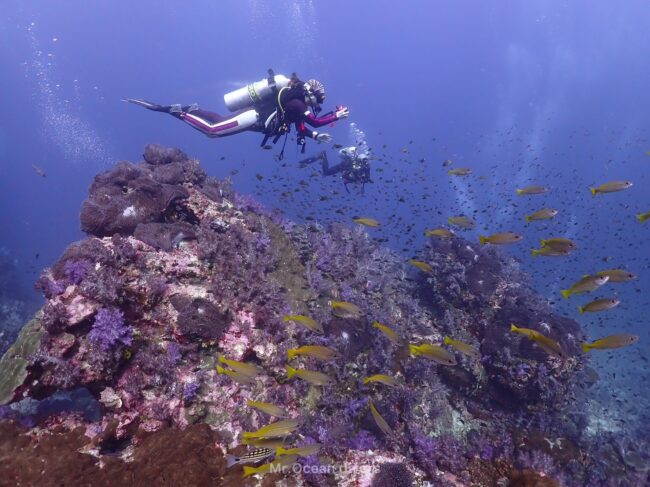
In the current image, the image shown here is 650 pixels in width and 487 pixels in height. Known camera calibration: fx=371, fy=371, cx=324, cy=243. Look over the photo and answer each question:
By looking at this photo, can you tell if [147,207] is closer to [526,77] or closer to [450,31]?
[526,77]

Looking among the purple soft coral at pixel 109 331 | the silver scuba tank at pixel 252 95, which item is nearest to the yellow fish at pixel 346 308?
the purple soft coral at pixel 109 331

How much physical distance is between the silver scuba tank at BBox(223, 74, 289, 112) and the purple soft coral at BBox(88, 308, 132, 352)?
765 cm

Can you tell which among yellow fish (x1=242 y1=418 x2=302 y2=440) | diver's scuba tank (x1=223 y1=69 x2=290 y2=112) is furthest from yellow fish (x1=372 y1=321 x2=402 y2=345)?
diver's scuba tank (x1=223 y1=69 x2=290 y2=112)

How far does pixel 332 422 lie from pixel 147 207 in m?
5.37

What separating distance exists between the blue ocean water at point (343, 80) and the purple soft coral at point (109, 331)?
82.5m

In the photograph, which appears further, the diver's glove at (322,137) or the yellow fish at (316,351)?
the diver's glove at (322,137)

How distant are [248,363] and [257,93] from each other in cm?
822

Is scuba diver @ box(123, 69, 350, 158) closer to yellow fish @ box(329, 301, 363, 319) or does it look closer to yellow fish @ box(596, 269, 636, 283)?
yellow fish @ box(329, 301, 363, 319)

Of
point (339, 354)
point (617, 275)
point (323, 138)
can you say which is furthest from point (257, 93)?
point (617, 275)

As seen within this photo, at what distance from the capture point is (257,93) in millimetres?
10680

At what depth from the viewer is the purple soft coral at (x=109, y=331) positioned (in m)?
4.91

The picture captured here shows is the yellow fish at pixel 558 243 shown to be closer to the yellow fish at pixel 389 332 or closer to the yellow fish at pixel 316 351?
the yellow fish at pixel 389 332

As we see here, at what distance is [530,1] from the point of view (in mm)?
104688

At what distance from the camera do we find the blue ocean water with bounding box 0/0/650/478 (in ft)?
326
